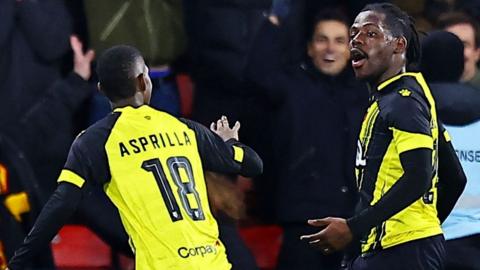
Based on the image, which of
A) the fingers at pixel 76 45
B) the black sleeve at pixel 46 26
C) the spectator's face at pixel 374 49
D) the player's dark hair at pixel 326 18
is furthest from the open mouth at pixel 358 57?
the black sleeve at pixel 46 26

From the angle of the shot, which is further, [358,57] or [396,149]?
[358,57]

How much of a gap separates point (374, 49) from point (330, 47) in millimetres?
2364

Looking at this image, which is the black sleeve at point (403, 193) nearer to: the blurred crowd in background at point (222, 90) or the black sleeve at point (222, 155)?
the black sleeve at point (222, 155)

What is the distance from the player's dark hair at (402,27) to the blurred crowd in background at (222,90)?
2115 millimetres

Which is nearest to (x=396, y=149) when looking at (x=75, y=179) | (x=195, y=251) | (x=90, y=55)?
(x=195, y=251)

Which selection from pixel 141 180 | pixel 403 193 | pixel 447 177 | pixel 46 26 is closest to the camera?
pixel 403 193

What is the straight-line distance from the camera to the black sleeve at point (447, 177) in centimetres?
598

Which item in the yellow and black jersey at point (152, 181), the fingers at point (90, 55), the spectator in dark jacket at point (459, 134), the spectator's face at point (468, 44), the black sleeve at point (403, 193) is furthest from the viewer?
the spectator's face at point (468, 44)

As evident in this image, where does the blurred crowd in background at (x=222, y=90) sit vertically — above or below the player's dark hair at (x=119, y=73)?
below

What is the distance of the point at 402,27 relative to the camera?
5.85m

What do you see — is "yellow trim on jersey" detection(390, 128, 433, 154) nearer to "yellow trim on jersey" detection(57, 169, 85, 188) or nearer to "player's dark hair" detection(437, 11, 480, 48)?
"yellow trim on jersey" detection(57, 169, 85, 188)

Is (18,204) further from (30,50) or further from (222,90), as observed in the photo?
(222,90)

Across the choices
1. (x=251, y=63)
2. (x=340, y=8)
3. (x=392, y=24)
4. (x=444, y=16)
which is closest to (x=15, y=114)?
(x=251, y=63)

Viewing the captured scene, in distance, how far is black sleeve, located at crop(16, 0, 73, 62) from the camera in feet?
26.8
